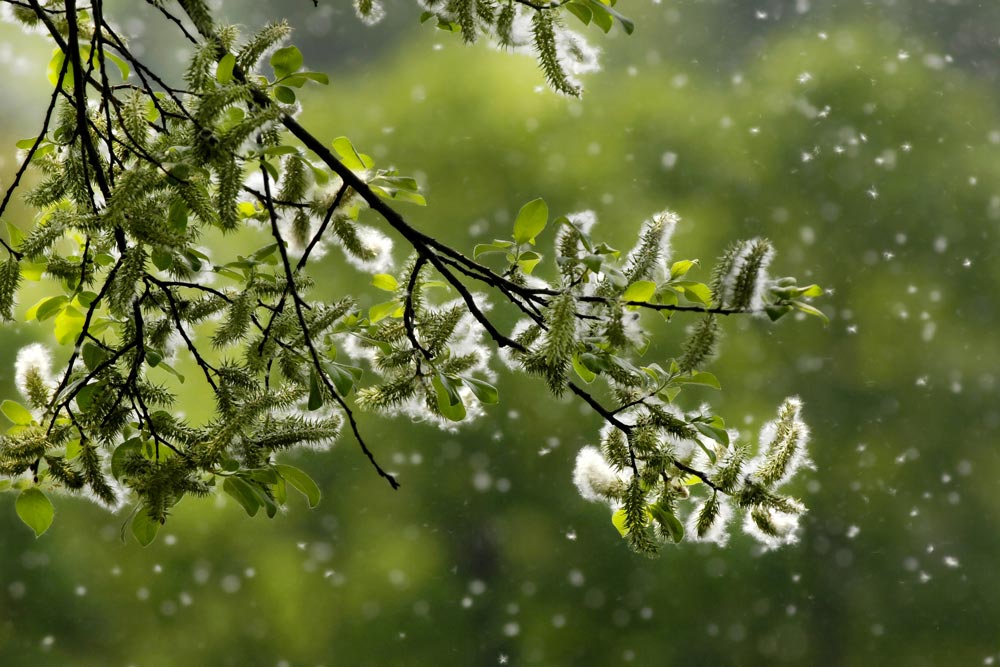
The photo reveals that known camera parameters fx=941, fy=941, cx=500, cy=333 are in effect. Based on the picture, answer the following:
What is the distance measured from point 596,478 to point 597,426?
10.6 ft

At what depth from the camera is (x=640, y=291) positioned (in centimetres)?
68

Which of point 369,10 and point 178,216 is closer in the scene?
point 178,216

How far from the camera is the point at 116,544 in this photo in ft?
12.4

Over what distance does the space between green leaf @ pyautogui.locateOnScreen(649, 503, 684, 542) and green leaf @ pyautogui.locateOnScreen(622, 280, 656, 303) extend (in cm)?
19

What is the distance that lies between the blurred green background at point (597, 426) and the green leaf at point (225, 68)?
3.01 m

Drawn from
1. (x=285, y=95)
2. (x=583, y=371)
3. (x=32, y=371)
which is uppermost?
(x=285, y=95)

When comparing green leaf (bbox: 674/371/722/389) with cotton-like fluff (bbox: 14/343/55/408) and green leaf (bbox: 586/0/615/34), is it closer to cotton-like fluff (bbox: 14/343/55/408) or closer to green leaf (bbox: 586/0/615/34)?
green leaf (bbox: 586/0/615/34)

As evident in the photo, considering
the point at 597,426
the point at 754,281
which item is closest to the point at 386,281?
the point at 754,281

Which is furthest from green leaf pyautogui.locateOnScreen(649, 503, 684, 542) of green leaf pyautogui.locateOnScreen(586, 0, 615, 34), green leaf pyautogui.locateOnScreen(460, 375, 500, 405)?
green leaf pyautogui.locateOnScreen(586, 0, 615, 34)

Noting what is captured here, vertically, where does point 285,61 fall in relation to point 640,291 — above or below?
above

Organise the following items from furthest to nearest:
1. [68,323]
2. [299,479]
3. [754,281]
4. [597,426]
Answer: [597,426]
[68,323]
[299,479]
[754,281]

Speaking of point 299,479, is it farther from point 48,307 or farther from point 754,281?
point 754,281

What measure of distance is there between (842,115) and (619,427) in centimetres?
401

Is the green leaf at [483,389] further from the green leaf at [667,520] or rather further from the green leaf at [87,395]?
the green leaf at [87,395]
